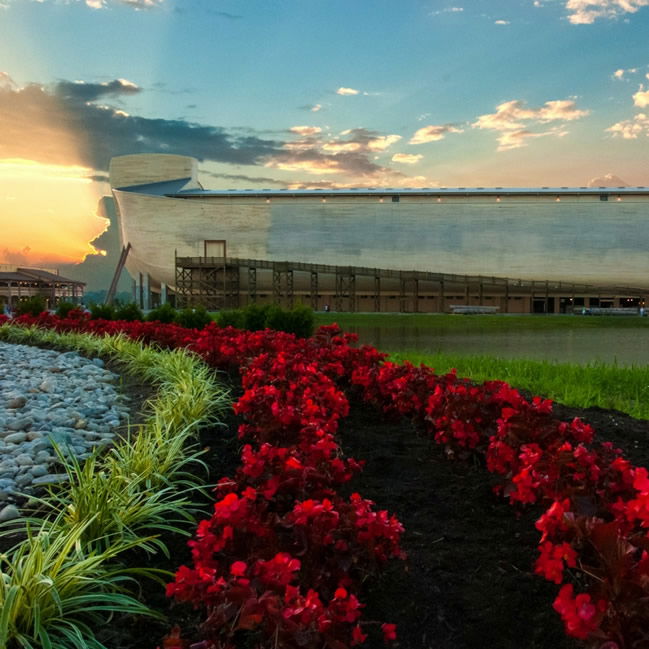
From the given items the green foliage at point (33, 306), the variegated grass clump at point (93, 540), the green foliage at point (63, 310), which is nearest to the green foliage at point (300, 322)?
the green foliage at point (63, 310)

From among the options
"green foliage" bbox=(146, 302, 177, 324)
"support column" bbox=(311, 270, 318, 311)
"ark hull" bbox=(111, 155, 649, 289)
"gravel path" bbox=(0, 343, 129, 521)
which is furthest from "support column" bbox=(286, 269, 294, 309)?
"gravel path" bbox=(0, 343, 129, 521)

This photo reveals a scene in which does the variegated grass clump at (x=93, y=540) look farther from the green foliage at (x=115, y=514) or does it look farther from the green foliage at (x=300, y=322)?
the green foliage at (x=300, y=322)

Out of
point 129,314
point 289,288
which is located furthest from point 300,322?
point 289,288

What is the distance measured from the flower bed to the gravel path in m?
1.27

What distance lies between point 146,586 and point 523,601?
1540 mm

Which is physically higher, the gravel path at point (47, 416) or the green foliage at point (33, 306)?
the green foliage at point (33, 306)

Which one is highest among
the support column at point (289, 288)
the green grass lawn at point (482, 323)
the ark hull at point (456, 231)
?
the ark hull at point (456, 231)

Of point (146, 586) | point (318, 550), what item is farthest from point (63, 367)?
point (318, 550)

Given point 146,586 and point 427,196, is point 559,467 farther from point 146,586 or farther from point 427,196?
point 427,196

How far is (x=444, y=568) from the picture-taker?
2758 mm

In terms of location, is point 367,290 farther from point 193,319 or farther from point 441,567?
point 441,567

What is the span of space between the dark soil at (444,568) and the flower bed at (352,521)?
150 mm

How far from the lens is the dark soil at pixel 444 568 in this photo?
2289 mm

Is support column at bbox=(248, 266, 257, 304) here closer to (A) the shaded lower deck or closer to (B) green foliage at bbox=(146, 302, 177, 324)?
(A) the shaded lower deck
